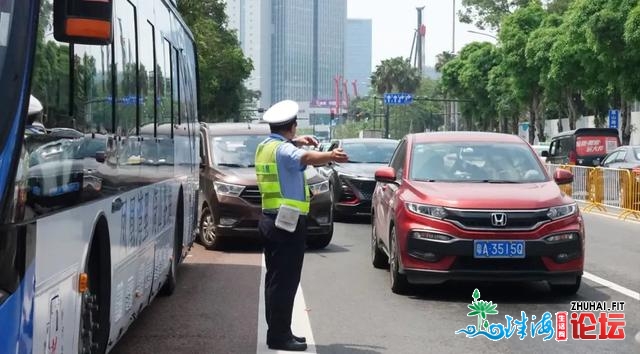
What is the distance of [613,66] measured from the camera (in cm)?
3175

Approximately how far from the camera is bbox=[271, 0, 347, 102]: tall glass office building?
6880 inches

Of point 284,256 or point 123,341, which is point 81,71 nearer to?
point 284,256

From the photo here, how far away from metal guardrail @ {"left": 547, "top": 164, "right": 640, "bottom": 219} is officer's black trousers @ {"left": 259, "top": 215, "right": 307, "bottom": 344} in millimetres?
13670

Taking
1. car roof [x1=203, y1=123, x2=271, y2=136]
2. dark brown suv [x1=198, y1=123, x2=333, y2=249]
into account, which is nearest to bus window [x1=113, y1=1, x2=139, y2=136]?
dark brown suv [x1=198, y1=123, x2=333, y2=249]

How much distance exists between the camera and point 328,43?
186250mm

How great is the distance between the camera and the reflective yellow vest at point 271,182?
6.54 meters

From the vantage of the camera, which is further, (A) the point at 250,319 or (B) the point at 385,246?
(B) the point at 385,246

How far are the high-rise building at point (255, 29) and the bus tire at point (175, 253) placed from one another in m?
148

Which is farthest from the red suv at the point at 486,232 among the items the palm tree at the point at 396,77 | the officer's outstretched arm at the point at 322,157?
the palm tree at the point at 396,77

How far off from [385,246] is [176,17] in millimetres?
3438

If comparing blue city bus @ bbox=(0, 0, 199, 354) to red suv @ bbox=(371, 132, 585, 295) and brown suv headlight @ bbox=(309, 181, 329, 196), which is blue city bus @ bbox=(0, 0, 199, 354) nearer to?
red suv @ bbox=(371, 132, 585, 295)

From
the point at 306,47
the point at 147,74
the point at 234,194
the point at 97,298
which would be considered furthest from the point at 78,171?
the point at 306,47

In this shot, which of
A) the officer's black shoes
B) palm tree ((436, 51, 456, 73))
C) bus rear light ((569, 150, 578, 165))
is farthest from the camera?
palm tree ((436, 51, 456, 73))

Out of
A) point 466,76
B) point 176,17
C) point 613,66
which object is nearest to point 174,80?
point 176,17
